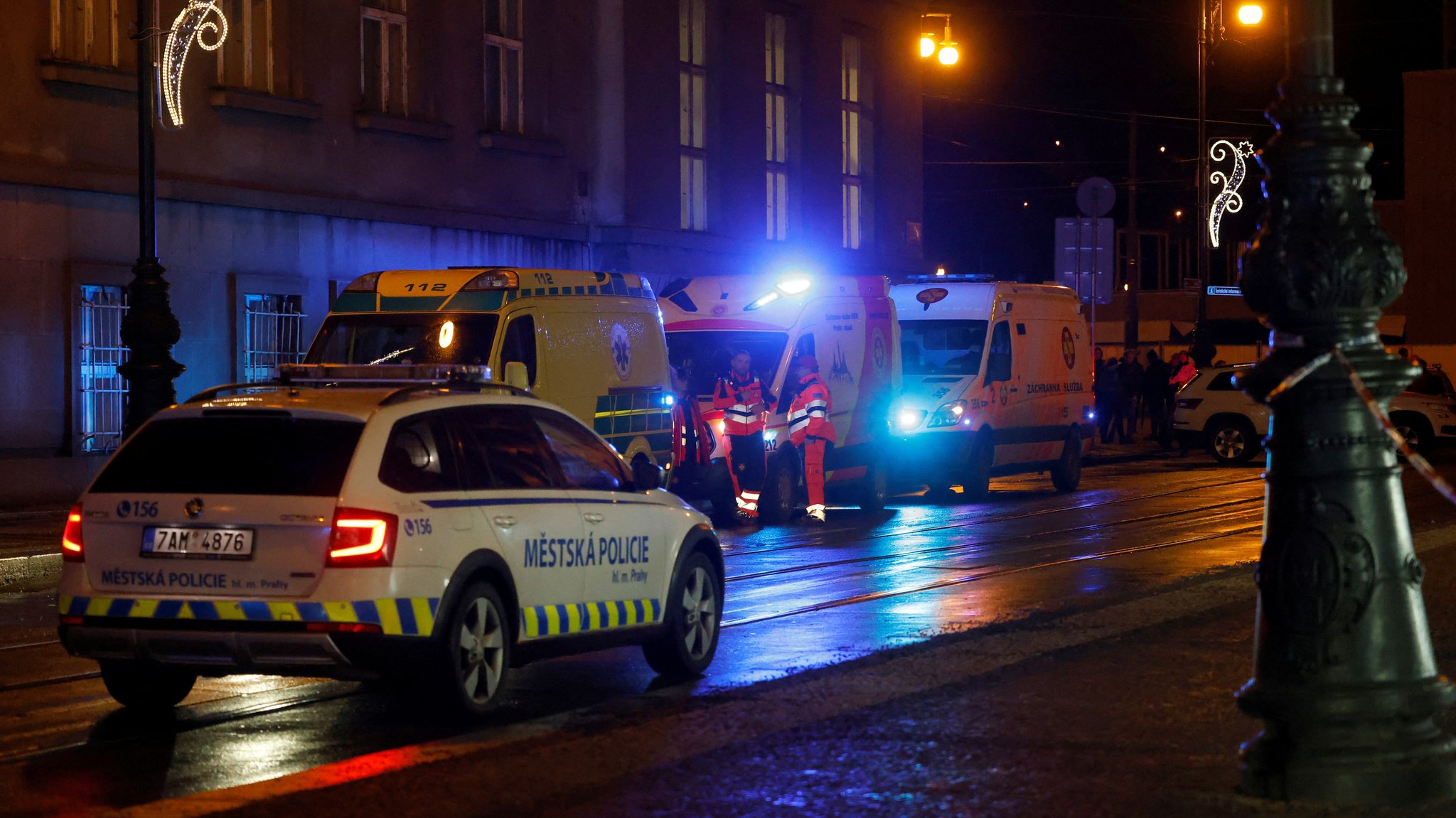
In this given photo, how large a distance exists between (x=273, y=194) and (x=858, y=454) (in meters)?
8.52

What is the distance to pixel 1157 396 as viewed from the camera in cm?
3941

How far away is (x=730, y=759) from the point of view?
732 centimetres

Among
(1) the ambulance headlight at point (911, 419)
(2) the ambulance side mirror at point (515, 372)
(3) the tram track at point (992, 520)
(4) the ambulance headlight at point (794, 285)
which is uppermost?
(4) the ambulance headlight at point (794, 285)

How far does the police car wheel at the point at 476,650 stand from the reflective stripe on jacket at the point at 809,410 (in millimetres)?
11456

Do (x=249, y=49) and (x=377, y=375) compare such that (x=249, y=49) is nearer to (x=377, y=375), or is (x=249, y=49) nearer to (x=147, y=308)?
(x=147, y=308)

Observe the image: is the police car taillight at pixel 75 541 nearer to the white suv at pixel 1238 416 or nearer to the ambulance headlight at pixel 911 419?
the ambulance headlight at pixel 911 419

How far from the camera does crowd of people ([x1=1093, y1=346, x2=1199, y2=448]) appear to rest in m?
38.7

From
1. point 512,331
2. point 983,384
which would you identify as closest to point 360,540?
point 512,331

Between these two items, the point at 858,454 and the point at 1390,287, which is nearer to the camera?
the point at 1390,287

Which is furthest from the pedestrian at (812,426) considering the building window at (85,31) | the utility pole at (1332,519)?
the utility pole at (1332,519)

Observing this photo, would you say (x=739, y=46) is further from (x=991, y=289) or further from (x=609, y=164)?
(x=991, y=289)

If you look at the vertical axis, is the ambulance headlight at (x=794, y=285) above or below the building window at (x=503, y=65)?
below

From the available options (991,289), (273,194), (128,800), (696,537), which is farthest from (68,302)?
(128,800)

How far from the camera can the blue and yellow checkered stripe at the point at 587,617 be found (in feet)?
29.9
